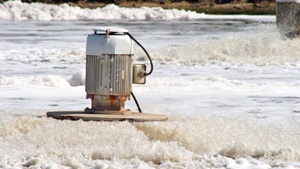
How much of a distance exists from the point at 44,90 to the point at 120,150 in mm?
4510

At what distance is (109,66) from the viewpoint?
7402 millimetres

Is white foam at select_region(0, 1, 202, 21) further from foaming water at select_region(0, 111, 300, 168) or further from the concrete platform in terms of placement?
foaming water at select_region(0, 111, 300, 168)

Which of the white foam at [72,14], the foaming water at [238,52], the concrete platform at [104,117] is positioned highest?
the concrete platform at [104,117]

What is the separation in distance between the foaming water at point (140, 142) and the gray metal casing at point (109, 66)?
0.33 metres

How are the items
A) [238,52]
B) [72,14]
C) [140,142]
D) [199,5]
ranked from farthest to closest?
[199,5]
[72,14]
[238,52]
[140,142]

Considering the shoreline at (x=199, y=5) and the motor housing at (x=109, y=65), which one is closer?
the motor housing at (x=109, y=65)

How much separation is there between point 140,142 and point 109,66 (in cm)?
86

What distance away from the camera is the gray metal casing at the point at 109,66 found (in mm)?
7406

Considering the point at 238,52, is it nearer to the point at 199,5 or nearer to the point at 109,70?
the point at 109,70

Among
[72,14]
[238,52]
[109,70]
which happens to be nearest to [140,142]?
[109,70]

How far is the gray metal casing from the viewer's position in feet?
24.3

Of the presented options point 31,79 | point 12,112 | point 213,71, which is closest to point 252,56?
point 213,71

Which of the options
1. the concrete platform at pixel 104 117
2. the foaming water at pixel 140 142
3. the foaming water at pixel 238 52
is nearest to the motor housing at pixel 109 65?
the concrete platform at pixel 104 117

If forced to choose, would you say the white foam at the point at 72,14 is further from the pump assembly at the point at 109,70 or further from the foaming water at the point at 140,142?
the foaming water at the point at 140,142
